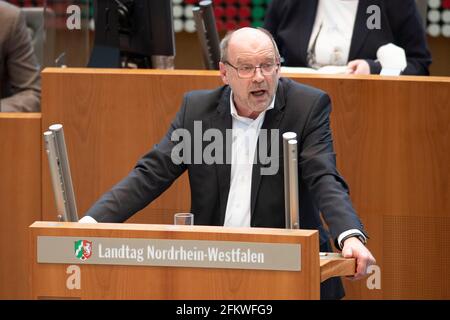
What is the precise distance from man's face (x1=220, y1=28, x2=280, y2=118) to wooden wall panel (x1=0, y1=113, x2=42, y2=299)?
46.4 inches

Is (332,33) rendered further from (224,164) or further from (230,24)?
(230,24)

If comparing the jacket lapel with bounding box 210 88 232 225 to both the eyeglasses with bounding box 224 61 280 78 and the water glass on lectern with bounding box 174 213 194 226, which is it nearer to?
the eyeglasses with bounding box 224 61 280 78

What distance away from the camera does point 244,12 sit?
6.88m

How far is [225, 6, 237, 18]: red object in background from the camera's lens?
688 cm

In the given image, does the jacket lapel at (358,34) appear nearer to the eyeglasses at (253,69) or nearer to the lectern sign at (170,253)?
the eyeglasses at (253,69)

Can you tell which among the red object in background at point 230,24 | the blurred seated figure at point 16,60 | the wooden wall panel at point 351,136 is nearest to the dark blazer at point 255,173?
the wooden wall panel at point 351,136

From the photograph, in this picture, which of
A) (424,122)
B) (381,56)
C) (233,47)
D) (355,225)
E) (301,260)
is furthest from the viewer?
(381,56)

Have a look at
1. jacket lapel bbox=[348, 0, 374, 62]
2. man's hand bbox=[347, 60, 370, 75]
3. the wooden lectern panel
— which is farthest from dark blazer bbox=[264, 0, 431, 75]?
the wooden lectern panel

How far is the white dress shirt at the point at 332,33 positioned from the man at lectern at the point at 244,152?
1164mm

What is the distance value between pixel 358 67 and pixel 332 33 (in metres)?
0.36

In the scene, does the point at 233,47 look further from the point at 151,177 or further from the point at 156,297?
the point at 156,297

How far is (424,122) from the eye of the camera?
4.05m

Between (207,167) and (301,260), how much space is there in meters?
0.85
